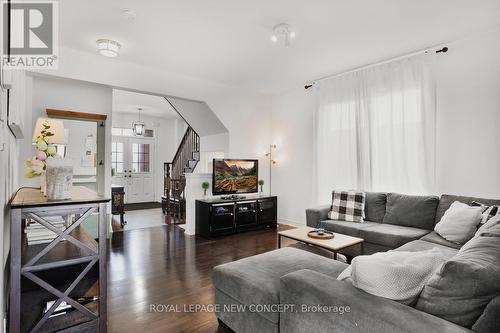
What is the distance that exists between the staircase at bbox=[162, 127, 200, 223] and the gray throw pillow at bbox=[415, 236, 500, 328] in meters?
5.20

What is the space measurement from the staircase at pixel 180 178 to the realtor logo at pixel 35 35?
323 centimetres

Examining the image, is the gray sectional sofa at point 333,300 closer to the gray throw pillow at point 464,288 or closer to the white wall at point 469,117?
the gray throw pillow at point 464,288

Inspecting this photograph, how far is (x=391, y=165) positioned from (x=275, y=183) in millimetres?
2429

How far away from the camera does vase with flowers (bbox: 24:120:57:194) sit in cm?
178

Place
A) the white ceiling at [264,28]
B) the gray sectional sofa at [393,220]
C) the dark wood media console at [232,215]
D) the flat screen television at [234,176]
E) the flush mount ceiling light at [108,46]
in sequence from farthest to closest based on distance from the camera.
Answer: the flat screen television at [234,176] < the dark wood media console at [232,215] < the flush mount ceiling light at [108,46] < the gray sectional sofa at [393,220] < the white ceiling at [264,28]

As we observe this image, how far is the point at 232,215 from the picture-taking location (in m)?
4.73

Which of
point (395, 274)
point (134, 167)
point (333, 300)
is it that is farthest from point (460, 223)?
point (134, 167)

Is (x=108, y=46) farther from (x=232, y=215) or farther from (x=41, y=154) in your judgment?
(x=232, y=215)

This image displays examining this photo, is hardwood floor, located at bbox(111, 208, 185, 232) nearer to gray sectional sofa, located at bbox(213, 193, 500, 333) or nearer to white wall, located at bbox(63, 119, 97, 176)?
white wall, located at bbox(63, 119, 97, 176)

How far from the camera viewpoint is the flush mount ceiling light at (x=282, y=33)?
114 inches

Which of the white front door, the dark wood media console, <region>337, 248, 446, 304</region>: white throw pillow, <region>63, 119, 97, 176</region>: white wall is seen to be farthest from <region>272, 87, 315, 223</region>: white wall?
the white front door

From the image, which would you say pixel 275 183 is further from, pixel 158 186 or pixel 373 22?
pixel 158 186

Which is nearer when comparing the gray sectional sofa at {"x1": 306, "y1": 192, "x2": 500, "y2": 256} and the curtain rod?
the gray sectional sofa at {"x1": 306, "y1": 192, "x2": 500, "y2": 256}

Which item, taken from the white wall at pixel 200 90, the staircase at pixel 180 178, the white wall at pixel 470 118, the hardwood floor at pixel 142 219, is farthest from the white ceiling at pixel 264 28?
the hardwood floor at pixel 142 219
